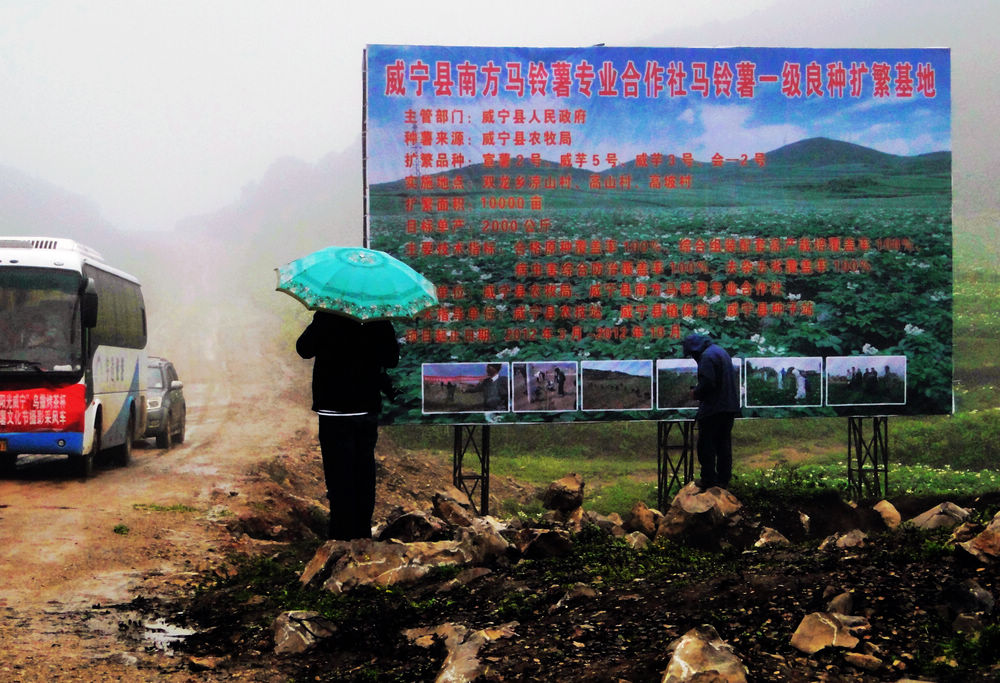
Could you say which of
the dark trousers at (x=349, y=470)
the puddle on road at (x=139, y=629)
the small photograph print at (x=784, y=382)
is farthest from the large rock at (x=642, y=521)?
the puddle on road at (x=139, y=629)

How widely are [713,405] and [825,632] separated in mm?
5375

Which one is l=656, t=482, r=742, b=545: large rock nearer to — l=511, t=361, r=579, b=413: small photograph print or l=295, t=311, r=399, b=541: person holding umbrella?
l=511, t=361, r=579, b=413: small photograph print

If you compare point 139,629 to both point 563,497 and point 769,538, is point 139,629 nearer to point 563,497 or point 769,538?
point 563,497

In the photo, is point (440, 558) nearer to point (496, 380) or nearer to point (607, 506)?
point (496, 380)

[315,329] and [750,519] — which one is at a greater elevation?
[315,329]

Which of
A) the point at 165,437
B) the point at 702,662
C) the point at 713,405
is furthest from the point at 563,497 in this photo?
the point at 165,437

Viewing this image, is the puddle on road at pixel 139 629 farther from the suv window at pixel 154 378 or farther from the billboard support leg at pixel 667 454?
the suv window at pixel 154 378

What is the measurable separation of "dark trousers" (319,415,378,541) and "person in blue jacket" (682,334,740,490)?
412cm

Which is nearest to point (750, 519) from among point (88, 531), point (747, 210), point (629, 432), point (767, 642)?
point (747, 210)

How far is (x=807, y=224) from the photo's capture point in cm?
1185

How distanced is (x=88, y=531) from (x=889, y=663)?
829 cm

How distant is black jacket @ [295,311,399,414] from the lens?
286 inches

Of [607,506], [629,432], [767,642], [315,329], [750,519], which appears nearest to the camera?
[767,642]

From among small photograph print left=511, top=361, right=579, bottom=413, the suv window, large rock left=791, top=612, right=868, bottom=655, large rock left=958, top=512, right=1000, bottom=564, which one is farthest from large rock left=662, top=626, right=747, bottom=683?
the suv window
